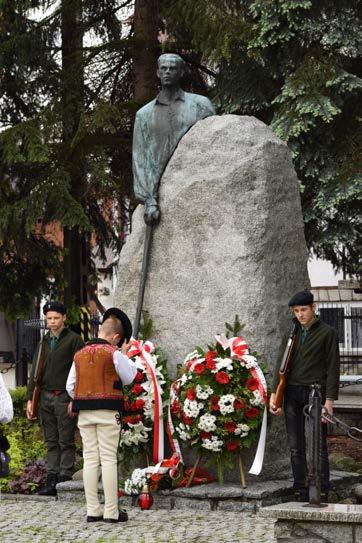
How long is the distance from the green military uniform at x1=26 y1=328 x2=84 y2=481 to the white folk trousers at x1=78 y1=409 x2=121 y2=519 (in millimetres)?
2036

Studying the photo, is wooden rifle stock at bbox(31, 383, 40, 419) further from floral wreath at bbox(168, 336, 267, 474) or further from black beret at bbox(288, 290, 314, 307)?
black beret at bbox(288, 290, 314, 307)

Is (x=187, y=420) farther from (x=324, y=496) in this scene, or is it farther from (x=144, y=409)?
(x=324, y=496)

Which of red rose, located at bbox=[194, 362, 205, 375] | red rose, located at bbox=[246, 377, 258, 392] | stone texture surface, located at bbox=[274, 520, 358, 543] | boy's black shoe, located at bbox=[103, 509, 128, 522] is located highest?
red rose, located at bbox=[194, 362, 205, 375]

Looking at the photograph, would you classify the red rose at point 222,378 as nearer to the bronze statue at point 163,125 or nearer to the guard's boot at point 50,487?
the bronze statue at point 163,125

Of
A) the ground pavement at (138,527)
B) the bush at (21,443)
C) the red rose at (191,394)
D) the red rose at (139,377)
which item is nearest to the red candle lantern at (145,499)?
the ground pavement at (138,527)

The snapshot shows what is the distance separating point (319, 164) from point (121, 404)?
673 centimetres

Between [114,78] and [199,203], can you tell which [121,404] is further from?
[114,78]

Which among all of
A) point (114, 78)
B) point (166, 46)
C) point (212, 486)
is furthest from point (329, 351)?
point (114, 78)

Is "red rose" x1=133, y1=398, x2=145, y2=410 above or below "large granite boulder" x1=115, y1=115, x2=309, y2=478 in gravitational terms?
below

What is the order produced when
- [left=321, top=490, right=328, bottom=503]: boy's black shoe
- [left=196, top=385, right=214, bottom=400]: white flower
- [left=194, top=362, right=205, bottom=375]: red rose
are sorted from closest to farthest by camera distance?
1. [left=321, top=490, right=328, bottom=503]: boy's black shoe
2. [left=196, top=385, right=214, bottom=400]: white flower
3. [left=194, top=362, right=205, bottom=375]: red rose

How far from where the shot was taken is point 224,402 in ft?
34.9

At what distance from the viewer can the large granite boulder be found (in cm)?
1126

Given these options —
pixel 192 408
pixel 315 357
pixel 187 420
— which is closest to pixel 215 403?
pixel 192 408

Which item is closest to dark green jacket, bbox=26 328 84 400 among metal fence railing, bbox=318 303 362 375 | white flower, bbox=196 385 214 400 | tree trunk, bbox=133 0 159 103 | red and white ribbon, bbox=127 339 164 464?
red and white ribbon, bbox=127 339 164 464
